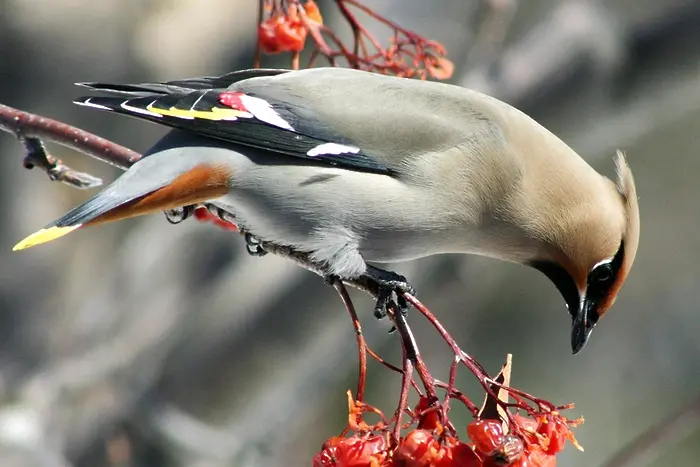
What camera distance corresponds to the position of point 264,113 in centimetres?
238

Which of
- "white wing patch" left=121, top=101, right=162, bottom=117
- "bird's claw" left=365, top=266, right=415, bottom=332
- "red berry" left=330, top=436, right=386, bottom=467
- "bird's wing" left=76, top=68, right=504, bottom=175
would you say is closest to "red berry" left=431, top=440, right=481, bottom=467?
"red berry" left=330, top=436, right=386, bottom=467

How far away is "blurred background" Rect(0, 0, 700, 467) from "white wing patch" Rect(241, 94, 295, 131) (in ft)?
5.24

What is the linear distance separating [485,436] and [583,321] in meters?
0.73

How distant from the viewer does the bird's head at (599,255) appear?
247 centimetres

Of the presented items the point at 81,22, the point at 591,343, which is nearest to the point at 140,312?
the point at 81,22

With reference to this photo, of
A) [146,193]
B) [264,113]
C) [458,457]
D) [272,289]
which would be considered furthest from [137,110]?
[272,289]

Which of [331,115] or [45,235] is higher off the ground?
[331,115]

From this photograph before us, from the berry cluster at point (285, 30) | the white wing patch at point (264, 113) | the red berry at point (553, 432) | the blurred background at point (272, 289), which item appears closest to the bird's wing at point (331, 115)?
the white wing patch at point (264, 113)

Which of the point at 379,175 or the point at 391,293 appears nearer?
the point at 391,293

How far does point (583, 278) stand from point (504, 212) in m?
0.24

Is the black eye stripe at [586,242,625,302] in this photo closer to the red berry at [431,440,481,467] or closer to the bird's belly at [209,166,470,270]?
the bird's belly at [209,166,470,270]

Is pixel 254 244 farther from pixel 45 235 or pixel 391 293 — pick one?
pixel 45 235

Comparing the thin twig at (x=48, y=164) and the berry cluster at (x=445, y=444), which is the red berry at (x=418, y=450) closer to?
the berry cluster at (x=445, y=444)

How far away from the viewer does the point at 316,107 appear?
2.41 meters
